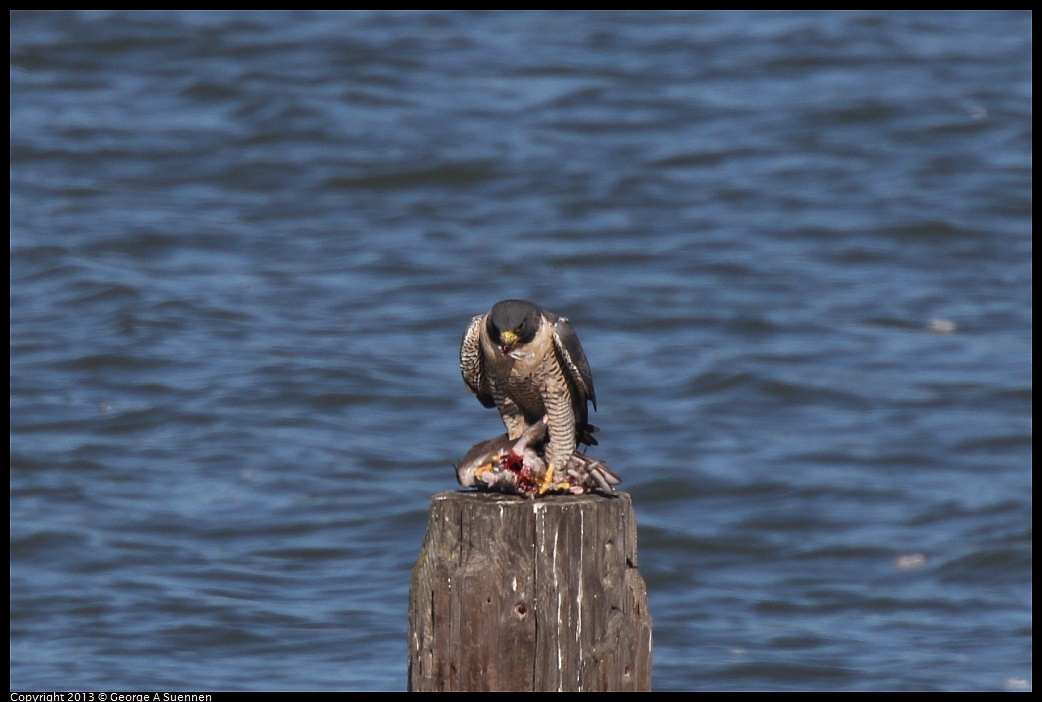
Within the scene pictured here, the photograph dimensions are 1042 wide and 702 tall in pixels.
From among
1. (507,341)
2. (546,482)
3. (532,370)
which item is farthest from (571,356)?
(546,482)

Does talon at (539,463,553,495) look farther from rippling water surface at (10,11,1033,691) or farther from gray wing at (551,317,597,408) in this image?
rippling water surface at (10,11,1033,691)

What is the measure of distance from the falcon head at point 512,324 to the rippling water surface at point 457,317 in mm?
4186

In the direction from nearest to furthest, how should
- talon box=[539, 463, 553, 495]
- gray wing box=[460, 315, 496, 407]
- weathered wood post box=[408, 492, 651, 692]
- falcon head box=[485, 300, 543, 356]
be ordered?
weathered wood post box=[408, 492, 651, 692], talon box=[539, 463, 553, 495], falcon head box=[485, 300, 543, 356], gray wing box=[460, 315, 496, 407]

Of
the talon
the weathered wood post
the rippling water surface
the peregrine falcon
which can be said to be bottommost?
the weathered wood post

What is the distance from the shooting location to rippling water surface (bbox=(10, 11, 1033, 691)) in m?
10.3

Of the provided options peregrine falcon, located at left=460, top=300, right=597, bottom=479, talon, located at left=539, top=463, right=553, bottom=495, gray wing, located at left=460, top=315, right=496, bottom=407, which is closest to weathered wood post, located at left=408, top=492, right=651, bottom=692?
talon, located at left=539, top=463, right=553, bottom=495

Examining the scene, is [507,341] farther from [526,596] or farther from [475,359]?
[526,596]

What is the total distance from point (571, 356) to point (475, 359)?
0.36 metres

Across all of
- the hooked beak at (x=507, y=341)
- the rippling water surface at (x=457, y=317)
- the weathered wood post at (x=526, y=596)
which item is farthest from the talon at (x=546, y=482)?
the rippling water surface at (x=457, y=317)

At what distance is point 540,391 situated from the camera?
5016 mm

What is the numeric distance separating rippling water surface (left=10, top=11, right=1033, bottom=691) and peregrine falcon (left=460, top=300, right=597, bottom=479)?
3760 millimetres

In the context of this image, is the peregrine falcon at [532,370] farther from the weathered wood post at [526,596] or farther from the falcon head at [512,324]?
the weathered wood post at [526,596]

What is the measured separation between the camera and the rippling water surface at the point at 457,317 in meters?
10.3

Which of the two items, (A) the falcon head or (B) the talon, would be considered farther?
(A) the falcon head
